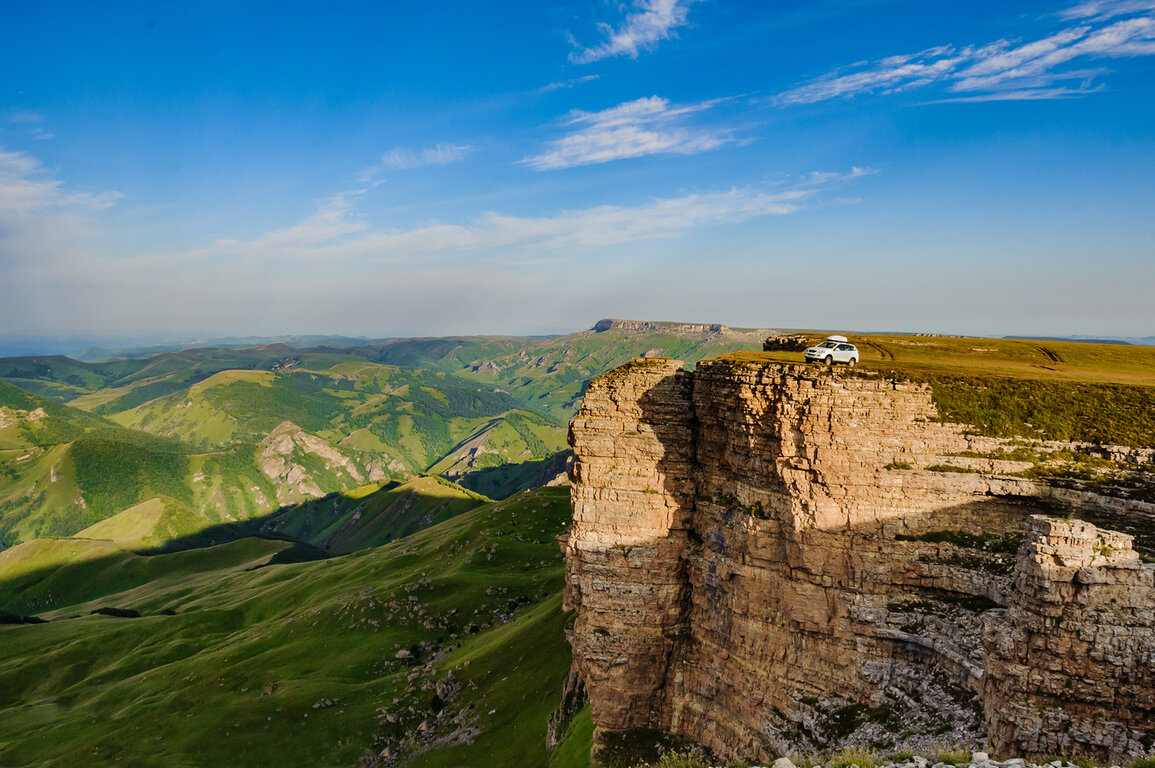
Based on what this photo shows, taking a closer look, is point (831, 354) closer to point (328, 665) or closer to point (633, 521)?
point (633, 521)

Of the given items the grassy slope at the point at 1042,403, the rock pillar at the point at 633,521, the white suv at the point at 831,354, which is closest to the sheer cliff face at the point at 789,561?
the rock pillar at the point at 633,521

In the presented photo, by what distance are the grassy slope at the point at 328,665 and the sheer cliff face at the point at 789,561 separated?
42.8 ft

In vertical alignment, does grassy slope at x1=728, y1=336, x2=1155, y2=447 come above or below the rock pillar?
above

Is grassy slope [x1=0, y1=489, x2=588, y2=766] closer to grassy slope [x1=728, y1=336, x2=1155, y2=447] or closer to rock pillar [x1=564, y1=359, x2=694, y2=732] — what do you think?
rock pillar [x1=564, y1=359, x2=694, y2=732]

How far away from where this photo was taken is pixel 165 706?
83.7 metres

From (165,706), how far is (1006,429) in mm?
109819

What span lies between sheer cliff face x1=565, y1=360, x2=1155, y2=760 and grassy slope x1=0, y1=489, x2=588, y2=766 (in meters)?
13.0

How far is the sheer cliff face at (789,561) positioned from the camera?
24672mm

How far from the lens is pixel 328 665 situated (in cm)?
8625

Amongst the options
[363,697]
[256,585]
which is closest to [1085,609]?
[363,697]

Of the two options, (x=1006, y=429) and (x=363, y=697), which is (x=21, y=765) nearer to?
(x=363, y=697)

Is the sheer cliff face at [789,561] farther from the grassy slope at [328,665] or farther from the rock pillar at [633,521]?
the grassy slope at [328,665]

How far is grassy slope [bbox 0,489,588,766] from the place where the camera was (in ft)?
214

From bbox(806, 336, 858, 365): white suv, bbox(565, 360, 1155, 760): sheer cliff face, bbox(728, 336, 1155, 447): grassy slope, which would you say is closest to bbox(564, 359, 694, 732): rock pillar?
bbox(565, 360, 1155, 760): sheer cliff face
